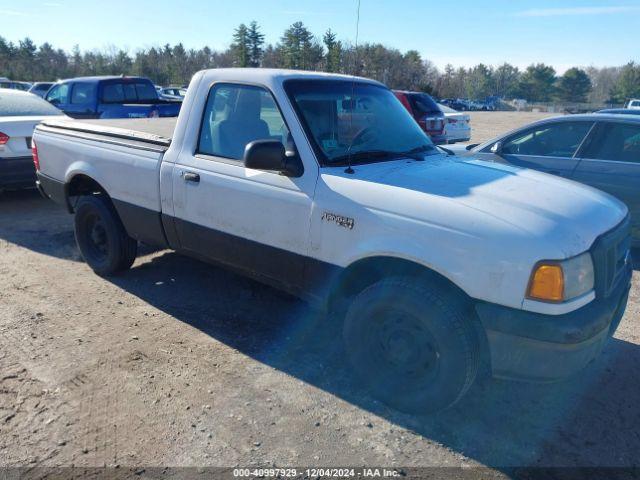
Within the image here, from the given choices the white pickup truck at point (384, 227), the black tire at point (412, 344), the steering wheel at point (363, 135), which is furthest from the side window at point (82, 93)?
the black tire at point (412, 344)

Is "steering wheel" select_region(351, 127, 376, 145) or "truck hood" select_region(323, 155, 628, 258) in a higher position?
"steering wheel" select_region(351, 127, 376, 145)

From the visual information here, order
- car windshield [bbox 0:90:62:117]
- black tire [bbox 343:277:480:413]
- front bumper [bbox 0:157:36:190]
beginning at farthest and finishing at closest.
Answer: car windshield [bbox 0:90:62:117]
front bumper [bbox 0:157:36:190]
black tire [bbox 343:277:480:413]

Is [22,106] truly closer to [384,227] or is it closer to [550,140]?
[384,227]

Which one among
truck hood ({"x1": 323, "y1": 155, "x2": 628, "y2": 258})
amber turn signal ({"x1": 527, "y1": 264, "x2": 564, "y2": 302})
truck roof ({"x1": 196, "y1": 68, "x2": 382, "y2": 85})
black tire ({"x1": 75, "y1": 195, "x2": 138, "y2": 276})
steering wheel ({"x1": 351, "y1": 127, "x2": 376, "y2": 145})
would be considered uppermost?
truck roof ({"x1": 196, "y1": 68, "x2": 382, "y2": 85})

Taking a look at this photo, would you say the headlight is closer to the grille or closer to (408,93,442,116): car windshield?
the grille

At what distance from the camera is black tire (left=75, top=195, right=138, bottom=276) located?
4992mm

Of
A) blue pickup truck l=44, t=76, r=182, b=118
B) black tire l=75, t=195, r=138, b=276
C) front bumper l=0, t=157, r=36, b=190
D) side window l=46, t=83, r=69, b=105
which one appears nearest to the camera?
black tire l=75, t=195, r=138, b=276

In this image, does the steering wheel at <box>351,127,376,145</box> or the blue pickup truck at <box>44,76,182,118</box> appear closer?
the steering wheel at <box>351,127,376,145</box>

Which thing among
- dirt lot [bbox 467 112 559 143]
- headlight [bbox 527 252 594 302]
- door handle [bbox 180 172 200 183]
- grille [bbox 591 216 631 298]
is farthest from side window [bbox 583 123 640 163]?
dirt lot [bbox 467 112 559 143]

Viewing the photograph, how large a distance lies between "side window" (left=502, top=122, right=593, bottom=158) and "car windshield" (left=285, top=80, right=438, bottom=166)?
288cm

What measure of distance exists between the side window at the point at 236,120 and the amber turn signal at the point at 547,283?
6.24 ft

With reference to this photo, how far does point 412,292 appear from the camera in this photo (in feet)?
9.84

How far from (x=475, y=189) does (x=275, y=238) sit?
1.35 m

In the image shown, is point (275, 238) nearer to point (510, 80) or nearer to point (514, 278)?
point (514, 278)
